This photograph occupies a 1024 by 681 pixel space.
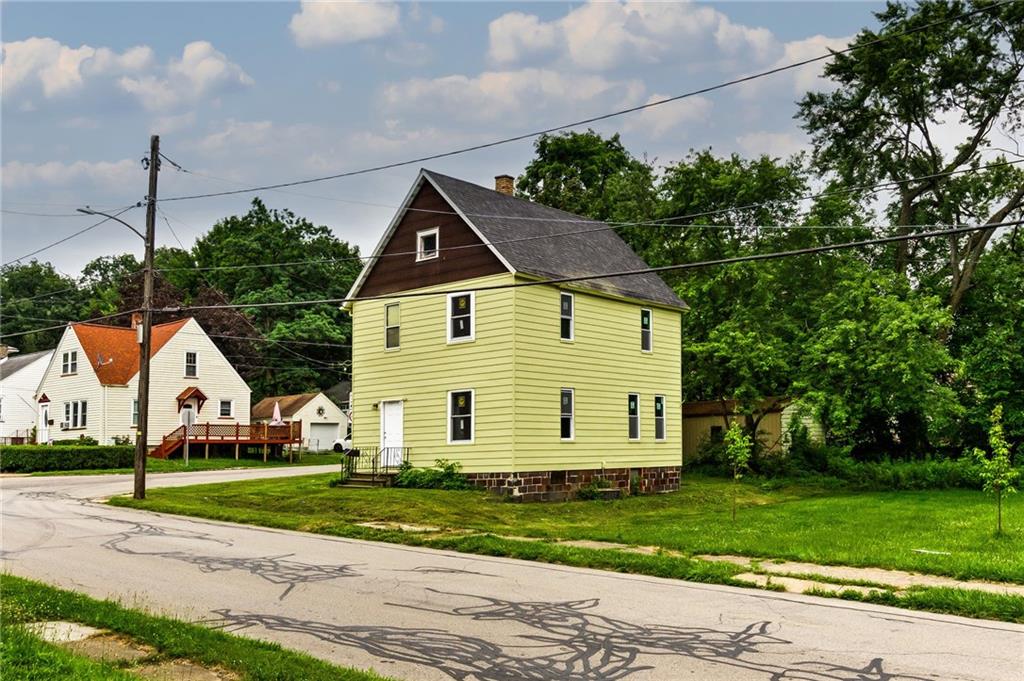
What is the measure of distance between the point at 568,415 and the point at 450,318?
4393 mm

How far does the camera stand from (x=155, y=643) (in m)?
8.45

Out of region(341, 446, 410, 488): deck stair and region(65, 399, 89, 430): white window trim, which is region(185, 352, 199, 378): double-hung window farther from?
region(341, 446, 410, 488): deck stair

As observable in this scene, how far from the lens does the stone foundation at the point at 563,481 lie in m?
25.5

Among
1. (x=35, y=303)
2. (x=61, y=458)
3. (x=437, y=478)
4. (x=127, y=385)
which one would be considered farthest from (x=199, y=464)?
(x=35, y=303)

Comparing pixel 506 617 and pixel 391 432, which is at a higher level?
pixel 391 432

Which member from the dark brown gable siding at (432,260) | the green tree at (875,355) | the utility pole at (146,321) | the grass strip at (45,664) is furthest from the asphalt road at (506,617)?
the green tree at (875,355)

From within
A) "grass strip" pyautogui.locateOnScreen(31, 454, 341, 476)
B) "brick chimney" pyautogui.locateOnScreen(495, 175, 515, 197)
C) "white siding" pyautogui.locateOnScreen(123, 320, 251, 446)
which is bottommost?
"grass strip" pyautogui.locateOnScreen(31, 454, 341, 476)

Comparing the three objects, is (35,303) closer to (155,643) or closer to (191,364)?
(191,364)

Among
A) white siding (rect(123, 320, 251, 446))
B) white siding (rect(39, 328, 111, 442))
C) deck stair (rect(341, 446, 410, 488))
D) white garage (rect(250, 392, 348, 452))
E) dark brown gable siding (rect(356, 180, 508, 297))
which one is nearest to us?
dark brown gable siding (rect(356, 180, 508, 297))

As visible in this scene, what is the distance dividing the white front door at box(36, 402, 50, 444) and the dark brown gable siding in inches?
1325

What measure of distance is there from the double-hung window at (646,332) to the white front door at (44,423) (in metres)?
39.3

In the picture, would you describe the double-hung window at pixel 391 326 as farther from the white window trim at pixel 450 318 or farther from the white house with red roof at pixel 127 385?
the white house with red roof at pixel 127 385

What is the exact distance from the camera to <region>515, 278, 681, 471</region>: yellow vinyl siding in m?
26.0

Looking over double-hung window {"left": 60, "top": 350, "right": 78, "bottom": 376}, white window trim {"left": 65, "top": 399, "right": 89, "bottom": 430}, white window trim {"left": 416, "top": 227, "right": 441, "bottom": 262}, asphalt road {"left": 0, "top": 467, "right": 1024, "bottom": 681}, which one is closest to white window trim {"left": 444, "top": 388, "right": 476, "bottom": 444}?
white window trim {"left": 416, "top": 227, "right": 441, "bottom": 262}
